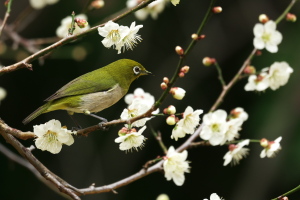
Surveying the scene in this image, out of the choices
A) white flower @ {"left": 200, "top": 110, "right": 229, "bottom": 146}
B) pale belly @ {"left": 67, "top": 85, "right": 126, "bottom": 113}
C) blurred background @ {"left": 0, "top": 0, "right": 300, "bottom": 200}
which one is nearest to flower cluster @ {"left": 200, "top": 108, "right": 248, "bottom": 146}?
white flower @ {"left": 200, "top": 110, "right": 229, "bottom": 146}

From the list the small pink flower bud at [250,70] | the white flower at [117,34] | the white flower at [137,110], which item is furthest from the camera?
the small pink flower bud at [250,70]

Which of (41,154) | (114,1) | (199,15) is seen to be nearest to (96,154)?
(41,154)

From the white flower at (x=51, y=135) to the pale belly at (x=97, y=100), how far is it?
0.94ft

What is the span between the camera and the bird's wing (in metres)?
2.25

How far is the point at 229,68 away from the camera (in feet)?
16.4

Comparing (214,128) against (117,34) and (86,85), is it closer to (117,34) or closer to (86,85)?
(117,34)

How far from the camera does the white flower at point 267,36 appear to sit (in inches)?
92.1

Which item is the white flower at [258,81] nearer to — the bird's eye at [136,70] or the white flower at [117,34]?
the bird's eye at [136,70]

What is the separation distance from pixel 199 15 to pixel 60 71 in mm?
1454

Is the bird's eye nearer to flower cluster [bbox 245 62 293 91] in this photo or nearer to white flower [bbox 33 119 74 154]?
flower cluster [bbox 245 62 293 91]

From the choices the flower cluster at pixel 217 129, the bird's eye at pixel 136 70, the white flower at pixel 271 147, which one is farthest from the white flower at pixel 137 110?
the white flower at pixel 271 147

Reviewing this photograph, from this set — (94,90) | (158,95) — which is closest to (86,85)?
(94,90)

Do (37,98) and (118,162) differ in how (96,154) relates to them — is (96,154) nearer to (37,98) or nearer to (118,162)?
(118,162)

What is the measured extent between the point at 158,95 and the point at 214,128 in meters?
2.76
